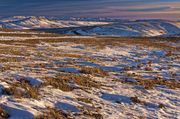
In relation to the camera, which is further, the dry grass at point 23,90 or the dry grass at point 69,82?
the dry grass at point 69,82

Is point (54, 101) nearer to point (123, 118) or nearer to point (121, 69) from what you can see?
point (123, 118)

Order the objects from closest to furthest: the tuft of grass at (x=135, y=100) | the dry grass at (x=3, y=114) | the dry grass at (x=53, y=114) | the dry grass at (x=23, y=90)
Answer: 1. the dry grass at (x=3, y=114)
2. the dry grass at (x=53, y=114)
3. the dry grass at (x=23, y=90)
4. the tuft of grass at (x=135, y=100)

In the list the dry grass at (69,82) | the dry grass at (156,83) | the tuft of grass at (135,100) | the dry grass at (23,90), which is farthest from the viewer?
the dry grass at (156,83)

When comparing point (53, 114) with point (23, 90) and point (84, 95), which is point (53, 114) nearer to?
point (23, 90)

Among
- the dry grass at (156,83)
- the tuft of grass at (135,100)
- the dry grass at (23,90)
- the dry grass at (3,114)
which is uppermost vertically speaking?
the dry grass at (23,90)

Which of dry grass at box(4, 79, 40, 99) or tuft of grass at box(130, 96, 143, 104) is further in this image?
tuft of grass at box(130, 96, 143, 104)

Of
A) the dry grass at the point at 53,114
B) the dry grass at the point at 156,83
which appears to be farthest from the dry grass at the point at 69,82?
the dry grass at the point at 53,114

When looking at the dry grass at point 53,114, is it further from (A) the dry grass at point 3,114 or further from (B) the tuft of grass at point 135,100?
(B) the tuft of grass at point 135,100

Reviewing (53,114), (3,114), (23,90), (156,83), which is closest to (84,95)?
(23,90)

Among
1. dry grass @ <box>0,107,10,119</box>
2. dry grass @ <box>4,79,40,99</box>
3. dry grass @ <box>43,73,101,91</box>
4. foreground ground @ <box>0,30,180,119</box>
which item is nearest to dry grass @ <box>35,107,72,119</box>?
foreground ground @ <box>0,30,180,119</box>

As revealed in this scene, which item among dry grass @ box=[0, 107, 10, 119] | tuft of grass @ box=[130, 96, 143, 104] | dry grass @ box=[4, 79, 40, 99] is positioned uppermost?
dry grass @ box=[4, 79, 40, 99]

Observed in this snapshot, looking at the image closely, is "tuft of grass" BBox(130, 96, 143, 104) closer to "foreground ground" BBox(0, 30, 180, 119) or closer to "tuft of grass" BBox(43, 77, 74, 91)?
"foreground ground" BBox(0, 30, 180, 119)

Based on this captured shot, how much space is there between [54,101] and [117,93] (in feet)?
12.9

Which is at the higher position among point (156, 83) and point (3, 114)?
point (3, 114)
